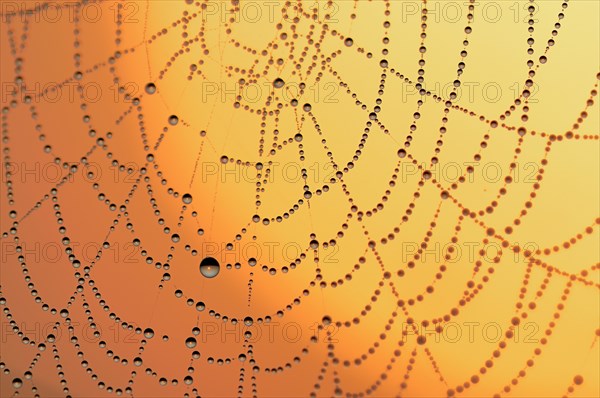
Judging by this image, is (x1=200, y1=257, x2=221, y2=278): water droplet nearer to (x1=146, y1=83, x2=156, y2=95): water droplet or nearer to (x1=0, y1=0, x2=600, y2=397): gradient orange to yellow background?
(x1=0, y1=0, x2=600, y2=397): gradient orange to yellow background

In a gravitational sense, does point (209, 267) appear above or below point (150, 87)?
below

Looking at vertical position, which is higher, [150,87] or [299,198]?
[150,87]

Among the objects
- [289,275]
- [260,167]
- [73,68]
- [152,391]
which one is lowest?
[152,391]

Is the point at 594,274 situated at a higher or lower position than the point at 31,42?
lower

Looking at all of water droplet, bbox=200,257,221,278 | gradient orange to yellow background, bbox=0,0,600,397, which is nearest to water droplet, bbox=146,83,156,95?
gradient orange to yellow background, bbox=0,0,600,397

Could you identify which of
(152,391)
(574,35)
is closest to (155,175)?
(152,391)

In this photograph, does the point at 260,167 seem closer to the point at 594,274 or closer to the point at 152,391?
the point at 152,391

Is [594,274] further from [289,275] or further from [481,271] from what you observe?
[289,275]
